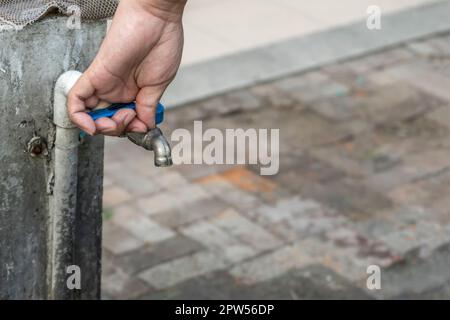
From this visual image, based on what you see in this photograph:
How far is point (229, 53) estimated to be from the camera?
7793mm

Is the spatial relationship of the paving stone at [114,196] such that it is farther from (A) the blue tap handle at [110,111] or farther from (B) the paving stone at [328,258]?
(A) the blue tap handle at [110,111]

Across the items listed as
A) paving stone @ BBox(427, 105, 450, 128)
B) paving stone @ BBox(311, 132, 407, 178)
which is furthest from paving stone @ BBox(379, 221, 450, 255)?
paving stone @ BBox(427, 105, 450, 128)

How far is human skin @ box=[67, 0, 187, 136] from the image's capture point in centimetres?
305

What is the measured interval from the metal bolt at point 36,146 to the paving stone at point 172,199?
224cm

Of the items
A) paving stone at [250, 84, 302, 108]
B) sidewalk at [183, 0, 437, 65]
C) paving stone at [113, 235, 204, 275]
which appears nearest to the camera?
paving stone at [113, 235, 204, 275]

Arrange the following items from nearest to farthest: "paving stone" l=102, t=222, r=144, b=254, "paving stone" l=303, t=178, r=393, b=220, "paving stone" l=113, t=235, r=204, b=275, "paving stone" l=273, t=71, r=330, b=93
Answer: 1. "paving stone" l=113, t=235, r=204, b=275
2. "paving stone" l=102, t=222, r=144, b=254
3. "paving stone" l=303, t=178, r=393, b=220
4. "paving stone" l=273, t=71, r=330, b=93

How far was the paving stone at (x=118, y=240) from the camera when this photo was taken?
5.52m

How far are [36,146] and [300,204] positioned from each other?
2.68 m

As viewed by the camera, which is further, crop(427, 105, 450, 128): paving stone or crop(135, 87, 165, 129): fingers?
crop(427, 105, 450, 128): paving stone

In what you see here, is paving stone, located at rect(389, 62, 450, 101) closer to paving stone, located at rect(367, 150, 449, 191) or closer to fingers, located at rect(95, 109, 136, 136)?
paving stone, located at rect(367, 150, 449, 191)

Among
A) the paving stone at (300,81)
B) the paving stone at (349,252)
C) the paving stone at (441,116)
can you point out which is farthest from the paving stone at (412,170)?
the paving stone at (300,81)

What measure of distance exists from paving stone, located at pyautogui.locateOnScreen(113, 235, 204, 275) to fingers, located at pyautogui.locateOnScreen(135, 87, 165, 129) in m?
2.18
